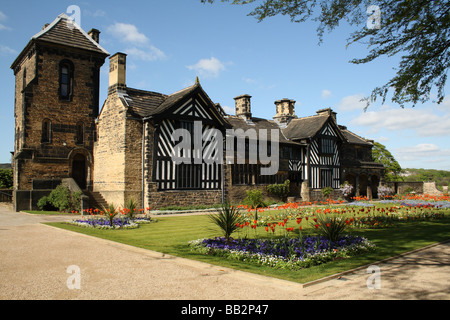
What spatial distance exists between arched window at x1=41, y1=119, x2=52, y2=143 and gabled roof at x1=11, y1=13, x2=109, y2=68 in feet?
16.8

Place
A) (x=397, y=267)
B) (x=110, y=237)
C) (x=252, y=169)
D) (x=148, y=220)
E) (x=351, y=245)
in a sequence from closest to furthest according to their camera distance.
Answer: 1. (x=397, y=267)
2. (x=351, y=245)
3. (x=110, y=237)
4. (x=148, y=220)
5. (x=252, y=169)

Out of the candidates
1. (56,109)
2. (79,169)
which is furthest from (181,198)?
(56,109)

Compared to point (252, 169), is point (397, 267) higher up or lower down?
lower down

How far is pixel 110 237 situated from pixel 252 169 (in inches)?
680

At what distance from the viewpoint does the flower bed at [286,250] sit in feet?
22.4

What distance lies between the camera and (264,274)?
6.07 metres

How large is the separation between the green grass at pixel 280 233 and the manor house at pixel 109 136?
8340mm

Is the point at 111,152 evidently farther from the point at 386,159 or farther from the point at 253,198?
the point at 386,159

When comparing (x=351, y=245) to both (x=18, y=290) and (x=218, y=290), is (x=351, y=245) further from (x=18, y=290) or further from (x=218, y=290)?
(x=18, y=290)

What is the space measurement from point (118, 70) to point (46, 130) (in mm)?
6082

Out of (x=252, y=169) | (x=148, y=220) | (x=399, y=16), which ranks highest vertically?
(x=399, y=16)

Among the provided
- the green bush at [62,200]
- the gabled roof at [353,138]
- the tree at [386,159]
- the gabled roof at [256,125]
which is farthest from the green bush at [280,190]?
the tree at [386,159]

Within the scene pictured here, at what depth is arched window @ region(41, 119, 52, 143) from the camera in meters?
22.4
